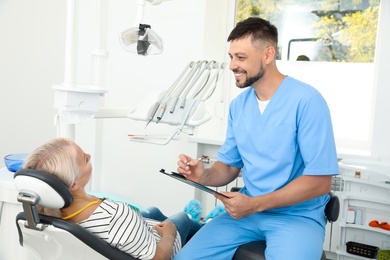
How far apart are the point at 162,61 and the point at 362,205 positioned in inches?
66.0

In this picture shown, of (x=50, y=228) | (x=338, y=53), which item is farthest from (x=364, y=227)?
(x=50, y=228)

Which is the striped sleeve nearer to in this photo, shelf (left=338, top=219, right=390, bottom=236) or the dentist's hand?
the dentist's hand

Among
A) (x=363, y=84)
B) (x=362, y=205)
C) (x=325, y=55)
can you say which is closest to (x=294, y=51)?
(x=325, y=55)

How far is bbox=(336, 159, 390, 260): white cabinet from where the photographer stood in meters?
2.25

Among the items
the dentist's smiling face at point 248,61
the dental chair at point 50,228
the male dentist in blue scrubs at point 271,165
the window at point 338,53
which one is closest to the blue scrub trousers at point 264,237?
the male dentist in blue scrubs at point 271,165

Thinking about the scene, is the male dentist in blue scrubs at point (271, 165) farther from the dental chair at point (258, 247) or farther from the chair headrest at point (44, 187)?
the chair headrest at point (44, 187)

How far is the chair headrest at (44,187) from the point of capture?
3.99 feet

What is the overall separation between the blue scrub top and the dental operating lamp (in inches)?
19.2

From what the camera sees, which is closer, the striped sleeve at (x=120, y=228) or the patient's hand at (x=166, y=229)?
the striped sleeve at (x=120, y=228)

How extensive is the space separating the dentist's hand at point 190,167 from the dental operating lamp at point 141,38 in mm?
481

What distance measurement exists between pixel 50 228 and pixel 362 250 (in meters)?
1.65

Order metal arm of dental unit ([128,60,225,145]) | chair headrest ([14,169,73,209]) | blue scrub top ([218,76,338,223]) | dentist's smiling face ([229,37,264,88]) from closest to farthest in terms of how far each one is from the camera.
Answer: chair headrest ([14,169,73,209]) → blue scrub top ([218,76,338,223]) → dentist's smiling face ([229,37,264,88]) → metal arm of dental unit ([128,60,225,145])

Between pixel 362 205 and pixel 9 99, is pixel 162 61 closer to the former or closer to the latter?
pixel 9 99

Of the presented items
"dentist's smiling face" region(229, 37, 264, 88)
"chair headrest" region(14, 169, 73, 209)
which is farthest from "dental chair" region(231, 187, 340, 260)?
"chair headrest" region(14, 169, 73, 209)
